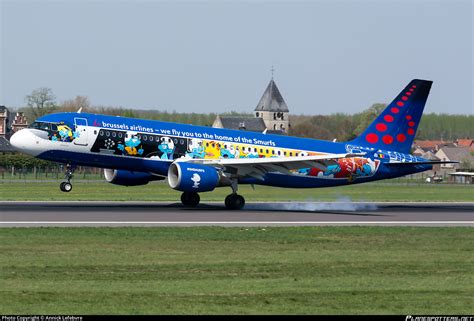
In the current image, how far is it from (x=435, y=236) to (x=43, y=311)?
17.4 m

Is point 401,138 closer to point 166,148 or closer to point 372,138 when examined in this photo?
point 372,138

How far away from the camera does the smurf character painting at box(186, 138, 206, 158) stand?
42844 millimetres

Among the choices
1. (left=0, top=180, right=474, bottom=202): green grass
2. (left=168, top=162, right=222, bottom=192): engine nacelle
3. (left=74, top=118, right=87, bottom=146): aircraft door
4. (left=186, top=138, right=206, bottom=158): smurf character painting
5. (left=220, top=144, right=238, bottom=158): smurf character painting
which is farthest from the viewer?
(left=0, top=180, right=474, bottom=202): green grass

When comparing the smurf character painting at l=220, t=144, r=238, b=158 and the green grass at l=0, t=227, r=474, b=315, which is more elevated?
the smurf character painting at l=220, t=144, r=238, b=158

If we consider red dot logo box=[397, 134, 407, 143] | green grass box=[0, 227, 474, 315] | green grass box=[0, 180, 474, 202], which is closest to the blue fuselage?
red dot logo box=[397, 134, 407, 143]

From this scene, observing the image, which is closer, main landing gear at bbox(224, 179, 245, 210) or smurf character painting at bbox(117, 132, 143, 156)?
smurf character painting at bbox(117, 132, 143, 156)

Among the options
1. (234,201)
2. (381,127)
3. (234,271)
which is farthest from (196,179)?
(234,271)

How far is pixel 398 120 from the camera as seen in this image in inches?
1898

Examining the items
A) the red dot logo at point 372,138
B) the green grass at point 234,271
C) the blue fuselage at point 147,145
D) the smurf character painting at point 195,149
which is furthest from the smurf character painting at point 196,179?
the red dot logo at point 372,138

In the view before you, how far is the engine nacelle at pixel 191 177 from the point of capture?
40250mm

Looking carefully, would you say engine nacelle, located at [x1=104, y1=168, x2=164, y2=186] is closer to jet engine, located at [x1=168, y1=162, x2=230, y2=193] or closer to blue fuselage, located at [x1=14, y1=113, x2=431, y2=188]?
blue fuselage, located at [x1=14, y1=113, x2=431, y2=188]

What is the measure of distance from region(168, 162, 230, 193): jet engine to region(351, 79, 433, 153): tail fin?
10.4 m

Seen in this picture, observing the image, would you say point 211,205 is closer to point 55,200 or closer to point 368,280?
point 55,200

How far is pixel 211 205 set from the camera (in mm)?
46875
